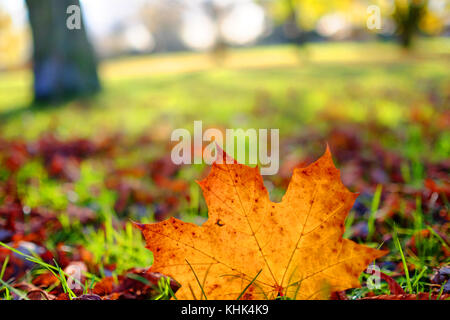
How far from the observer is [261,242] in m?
0.80

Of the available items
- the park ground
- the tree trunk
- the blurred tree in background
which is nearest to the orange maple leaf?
the park ground

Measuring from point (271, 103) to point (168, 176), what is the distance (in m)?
3.28

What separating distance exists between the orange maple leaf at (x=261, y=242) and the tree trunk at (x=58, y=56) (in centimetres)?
607

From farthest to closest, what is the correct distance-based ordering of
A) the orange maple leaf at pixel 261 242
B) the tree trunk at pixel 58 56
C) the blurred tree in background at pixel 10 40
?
1. the blurred tree in background at pixel 10 40
2. the tree trunk at pixel 58 56
3. the orange maple leaf at pixel 261 242

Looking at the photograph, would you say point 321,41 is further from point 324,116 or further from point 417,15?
point 324,116

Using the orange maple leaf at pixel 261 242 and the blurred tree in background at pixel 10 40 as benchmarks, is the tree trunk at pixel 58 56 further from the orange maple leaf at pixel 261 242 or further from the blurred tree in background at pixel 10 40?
the blurred tree in background at pixel 10 40

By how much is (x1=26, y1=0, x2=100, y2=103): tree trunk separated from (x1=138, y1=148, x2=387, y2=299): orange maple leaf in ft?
19.9

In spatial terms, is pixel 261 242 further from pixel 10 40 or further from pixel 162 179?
pixel 10 40

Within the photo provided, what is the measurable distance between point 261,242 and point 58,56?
674 cm

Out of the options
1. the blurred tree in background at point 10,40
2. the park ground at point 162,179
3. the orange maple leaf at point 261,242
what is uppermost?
the blurred tree in background at point 10,40

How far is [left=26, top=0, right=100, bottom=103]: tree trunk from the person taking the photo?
5.97m

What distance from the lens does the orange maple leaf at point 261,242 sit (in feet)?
2.47

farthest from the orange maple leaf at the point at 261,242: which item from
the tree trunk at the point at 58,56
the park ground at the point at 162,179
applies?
the tree trunk at the point at 58,56

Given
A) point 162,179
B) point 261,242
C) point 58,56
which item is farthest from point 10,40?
point 261,242
